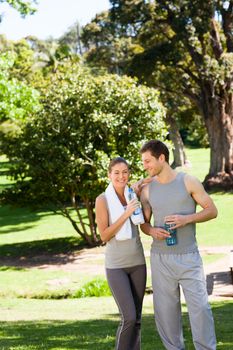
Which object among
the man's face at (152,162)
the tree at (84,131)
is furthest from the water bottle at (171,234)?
the tree at (84,131)

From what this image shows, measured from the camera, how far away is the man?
5238 mm

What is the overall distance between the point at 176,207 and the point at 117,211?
53cm

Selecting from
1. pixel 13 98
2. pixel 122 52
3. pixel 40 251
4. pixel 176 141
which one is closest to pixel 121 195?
pixel 13 98

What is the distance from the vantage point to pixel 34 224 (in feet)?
109

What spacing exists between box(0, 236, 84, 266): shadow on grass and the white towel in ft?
54.1

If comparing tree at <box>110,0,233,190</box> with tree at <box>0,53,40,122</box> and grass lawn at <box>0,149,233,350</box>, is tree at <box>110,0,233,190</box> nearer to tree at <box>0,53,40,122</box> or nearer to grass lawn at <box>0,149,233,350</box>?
grass lawn at <box>0,149,233,350</box>

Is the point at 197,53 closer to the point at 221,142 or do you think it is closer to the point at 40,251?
the point at 221,142

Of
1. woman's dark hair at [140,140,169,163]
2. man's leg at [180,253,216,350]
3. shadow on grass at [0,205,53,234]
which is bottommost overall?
shadow on grass at [0,205,53,234]

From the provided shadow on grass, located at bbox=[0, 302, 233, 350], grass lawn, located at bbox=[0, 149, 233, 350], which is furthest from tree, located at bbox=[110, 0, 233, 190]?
shadow on grass, located at bbox=[0, 302, 233, 350]

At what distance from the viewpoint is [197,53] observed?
36250 mm

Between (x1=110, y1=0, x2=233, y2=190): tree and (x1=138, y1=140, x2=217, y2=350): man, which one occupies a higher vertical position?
(x1=110, y1=0, x2=233, y2=190): tree

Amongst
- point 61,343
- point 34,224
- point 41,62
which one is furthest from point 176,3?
point 61,343

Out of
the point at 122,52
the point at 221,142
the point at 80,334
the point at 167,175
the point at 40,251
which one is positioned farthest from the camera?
the point at 122,52

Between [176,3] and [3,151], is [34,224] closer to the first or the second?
[3,151]
